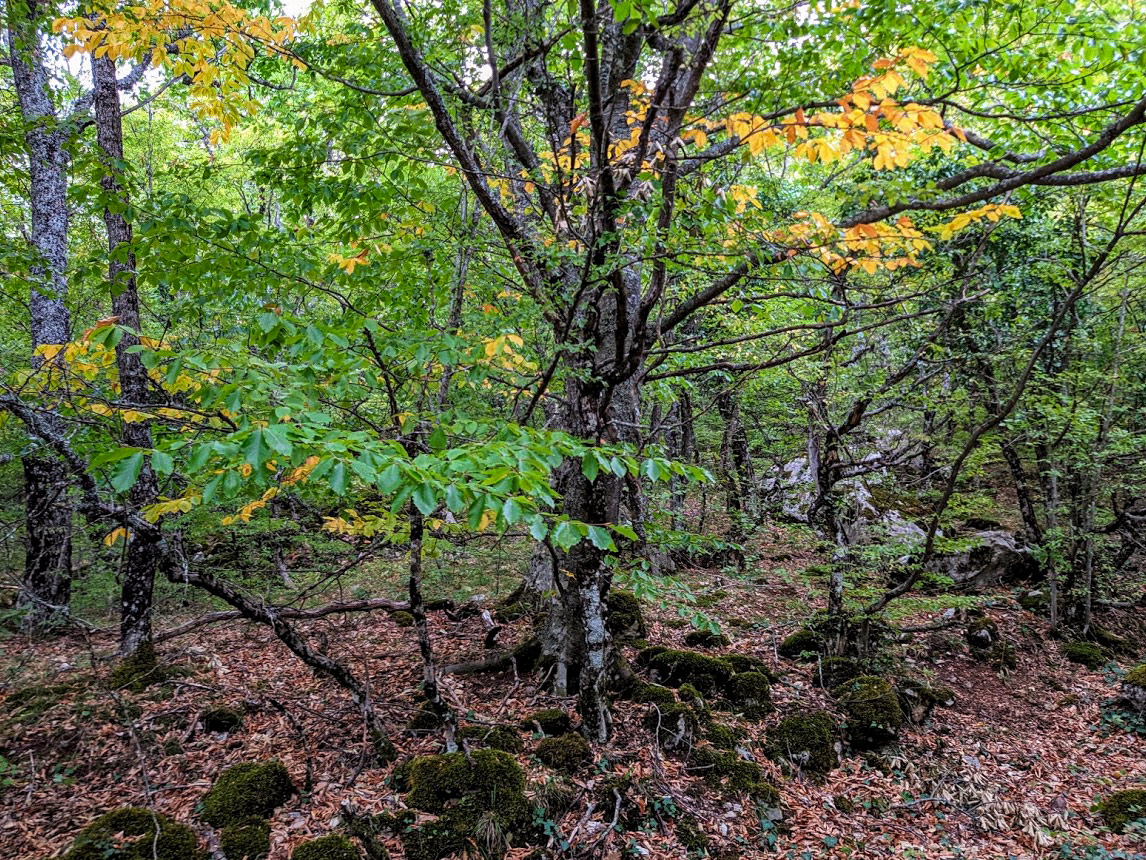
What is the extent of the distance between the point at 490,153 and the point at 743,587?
7907 millimetres

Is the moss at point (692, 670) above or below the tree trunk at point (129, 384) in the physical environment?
below

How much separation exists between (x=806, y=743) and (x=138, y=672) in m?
6.57

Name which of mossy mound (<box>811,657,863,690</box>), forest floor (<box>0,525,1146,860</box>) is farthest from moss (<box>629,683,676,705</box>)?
mossy mound (<box>811,657,863,690</box>)

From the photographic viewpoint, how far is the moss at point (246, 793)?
3.99 metres

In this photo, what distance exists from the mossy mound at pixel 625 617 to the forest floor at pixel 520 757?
4.28ft

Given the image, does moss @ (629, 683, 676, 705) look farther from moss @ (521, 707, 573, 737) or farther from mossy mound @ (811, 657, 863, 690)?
mossy mound @ (811, 657, 863, 690)

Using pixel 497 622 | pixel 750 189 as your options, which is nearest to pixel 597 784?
pixel 497 622

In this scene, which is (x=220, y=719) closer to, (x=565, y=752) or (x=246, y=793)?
(x=246, y=793)

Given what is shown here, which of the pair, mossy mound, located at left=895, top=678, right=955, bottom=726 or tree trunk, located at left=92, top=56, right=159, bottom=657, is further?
mossy mound, located at left=895, top=678, right=955, bottom=726

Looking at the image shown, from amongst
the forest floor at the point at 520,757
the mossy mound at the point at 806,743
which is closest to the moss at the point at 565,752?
the forest floor at the point at 520,757

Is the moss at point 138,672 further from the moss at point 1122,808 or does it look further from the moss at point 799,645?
the moss at point 1122,808

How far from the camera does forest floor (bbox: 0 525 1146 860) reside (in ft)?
13.8

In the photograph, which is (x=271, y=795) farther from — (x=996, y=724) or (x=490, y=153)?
(x=996, y=724)

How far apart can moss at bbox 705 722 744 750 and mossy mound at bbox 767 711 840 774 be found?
33cm
